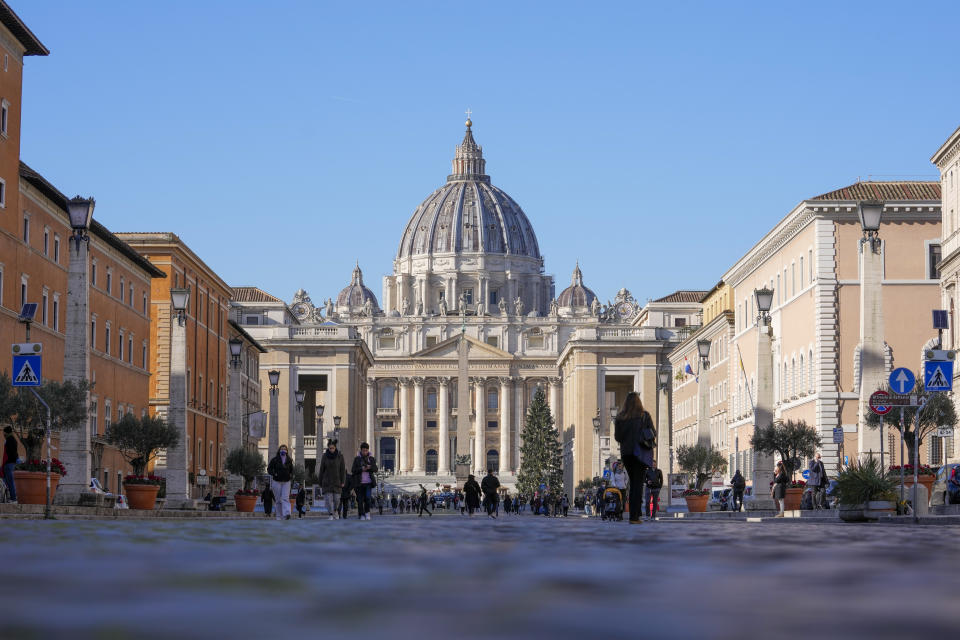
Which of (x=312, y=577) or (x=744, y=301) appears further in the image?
(x=744, y=301)

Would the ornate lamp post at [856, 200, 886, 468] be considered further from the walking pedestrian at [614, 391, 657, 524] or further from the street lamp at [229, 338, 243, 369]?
the street lamp at [229, 338, 243, 369]

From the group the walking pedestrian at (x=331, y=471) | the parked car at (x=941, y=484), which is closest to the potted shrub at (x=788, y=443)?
the parked car at (x=941, y=484)

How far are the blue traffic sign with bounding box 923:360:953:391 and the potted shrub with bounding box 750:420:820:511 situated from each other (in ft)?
38.0

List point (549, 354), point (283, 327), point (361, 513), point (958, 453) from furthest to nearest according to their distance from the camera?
point (549, 354)
point (283, 327)
point (958, 453)
point (361, 513)

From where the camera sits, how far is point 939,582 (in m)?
6.16

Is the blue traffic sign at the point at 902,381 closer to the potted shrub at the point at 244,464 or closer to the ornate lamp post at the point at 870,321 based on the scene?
the ornate lamp post at the point at 870,321

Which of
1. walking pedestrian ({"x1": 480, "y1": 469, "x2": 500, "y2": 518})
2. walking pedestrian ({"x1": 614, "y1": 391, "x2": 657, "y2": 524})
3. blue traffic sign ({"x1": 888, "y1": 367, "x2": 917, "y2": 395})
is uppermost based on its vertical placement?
blue traffic sign ({"x1": 888, "y1": 367, "x2": 917, "y2": 395})

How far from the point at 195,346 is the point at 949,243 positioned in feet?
124

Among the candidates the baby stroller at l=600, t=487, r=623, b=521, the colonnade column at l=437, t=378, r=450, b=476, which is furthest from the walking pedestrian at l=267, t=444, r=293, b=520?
the colonnade column at l=437, t=378, r=450, b=476

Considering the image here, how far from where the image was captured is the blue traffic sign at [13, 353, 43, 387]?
2525cm

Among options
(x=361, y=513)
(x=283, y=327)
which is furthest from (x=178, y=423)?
(x=283, y=327)

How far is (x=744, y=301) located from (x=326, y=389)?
208 feet

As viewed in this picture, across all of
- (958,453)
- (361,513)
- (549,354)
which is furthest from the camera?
(549,354)

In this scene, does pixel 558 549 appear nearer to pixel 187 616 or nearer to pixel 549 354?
pixel 187 616
